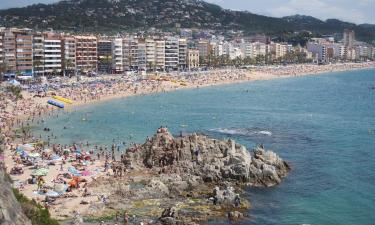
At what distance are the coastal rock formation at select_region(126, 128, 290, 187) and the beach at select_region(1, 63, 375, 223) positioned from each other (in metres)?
3.03

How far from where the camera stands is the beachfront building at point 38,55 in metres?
88.8

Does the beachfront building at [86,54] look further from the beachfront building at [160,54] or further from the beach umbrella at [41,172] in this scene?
the beach umbrella at [41,172]

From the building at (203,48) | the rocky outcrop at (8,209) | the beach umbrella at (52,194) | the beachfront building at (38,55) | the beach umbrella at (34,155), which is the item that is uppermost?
the building at (203,48)

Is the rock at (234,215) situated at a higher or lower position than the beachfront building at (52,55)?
lower

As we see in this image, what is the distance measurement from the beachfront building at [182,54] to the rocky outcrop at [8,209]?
366ft

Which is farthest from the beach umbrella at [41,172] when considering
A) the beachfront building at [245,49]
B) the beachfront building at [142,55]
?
the beachfront building at [245,49]

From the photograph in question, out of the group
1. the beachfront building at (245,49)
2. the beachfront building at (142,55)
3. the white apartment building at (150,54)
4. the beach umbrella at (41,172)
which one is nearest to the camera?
the beach umbrella at (41,172)

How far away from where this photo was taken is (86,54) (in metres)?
103

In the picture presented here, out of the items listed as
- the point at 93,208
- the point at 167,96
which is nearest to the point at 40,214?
the point at 93,208

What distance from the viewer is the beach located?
93.8ft

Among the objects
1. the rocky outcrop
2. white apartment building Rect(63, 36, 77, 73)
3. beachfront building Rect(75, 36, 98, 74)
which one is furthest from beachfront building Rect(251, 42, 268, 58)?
the rocky outcrop

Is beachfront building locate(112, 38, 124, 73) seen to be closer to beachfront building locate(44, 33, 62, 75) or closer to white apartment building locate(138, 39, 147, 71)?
white apartment building locate(138, 39, 147, 71)

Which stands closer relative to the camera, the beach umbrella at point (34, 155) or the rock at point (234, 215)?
the rock at point (234, 215)

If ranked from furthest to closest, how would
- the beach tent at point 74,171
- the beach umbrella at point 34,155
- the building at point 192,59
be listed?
the building at point 192,59 → the beach umbrella at point 34,155 → the beach tent at point 74,171
